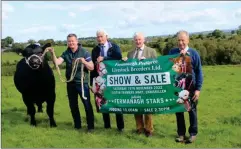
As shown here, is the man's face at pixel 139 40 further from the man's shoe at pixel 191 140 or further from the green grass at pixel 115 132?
the man's shoe at pixel 191 140

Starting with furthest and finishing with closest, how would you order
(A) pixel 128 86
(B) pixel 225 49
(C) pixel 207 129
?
(B) pixel 225 49
(C) pixel 207 129
(A) pixel 128 86

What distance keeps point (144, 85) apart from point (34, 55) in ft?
9.69

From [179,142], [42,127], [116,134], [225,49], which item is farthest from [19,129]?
[225,49]

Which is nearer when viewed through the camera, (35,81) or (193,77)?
(193,77)

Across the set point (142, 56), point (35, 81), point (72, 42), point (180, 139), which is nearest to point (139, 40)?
point (142, 56)

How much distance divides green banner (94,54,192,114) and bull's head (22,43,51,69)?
1527mm

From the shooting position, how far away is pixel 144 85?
327 inches

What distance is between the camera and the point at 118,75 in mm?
8609

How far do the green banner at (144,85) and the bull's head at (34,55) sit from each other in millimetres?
1527

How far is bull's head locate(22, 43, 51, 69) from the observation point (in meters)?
9.12

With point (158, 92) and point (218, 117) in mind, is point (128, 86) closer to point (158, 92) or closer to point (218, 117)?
point (158, 92)

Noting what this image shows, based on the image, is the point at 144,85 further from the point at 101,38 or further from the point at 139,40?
the point at 101,38

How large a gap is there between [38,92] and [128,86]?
9.41ft

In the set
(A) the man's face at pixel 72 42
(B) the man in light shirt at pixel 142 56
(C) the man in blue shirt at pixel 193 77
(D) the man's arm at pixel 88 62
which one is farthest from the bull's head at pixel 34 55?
(C) the man in blue shirt at pixel 193 77
